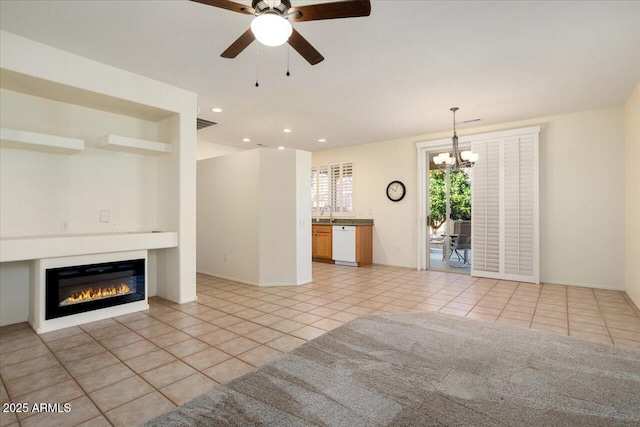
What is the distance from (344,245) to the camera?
7047mm

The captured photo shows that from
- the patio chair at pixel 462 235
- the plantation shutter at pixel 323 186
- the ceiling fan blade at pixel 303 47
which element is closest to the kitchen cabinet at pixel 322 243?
the plantation shutter at pixel 323 186

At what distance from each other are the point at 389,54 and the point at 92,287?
13.2 feet

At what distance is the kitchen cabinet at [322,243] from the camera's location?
24.2ft

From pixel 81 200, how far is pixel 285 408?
3523 mm

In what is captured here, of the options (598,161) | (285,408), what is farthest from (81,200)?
(598,161)

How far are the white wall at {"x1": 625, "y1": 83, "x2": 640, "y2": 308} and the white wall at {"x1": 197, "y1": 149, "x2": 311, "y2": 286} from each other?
4.43 m

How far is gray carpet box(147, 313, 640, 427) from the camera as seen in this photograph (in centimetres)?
180

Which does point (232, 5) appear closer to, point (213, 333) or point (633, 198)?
point (213, 333)

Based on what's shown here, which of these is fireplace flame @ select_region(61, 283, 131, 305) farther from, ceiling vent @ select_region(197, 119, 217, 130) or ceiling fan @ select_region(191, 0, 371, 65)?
ceiling fan @ select_region(191, 0, 371, 65)

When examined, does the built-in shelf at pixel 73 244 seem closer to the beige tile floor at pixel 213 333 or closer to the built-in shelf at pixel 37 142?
the beige tile floor at pixel 213 333

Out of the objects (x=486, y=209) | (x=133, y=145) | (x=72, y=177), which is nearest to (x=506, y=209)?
(x=486, y=209)

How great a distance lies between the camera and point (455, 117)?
5.25m

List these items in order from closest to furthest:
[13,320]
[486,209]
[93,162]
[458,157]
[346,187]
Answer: [13,320] < [93,162] < [458,157] < [486,209] < [346,187]

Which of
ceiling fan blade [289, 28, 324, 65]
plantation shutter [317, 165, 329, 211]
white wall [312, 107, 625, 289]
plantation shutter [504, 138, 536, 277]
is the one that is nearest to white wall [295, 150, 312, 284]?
plantation shutter [317, 165, 329, 211]
